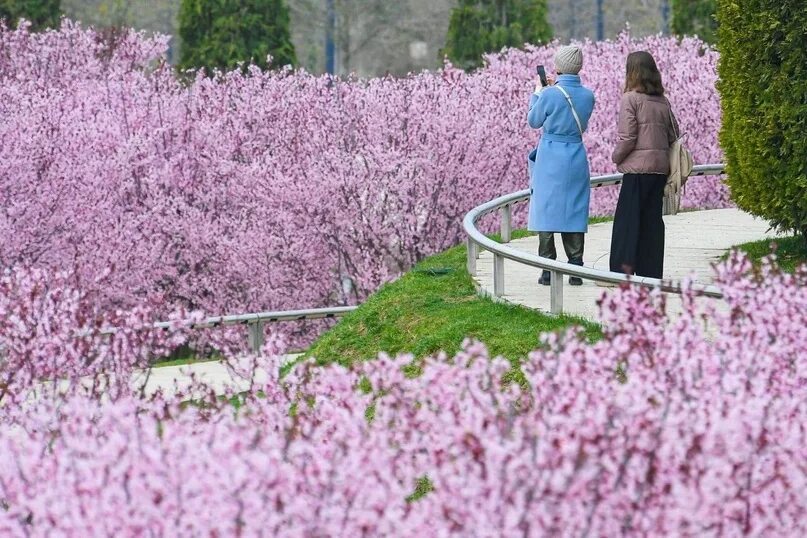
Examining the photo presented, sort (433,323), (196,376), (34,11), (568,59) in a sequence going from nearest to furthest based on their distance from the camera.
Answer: (568,59) < (433,323) < (196,376) < (34,11)

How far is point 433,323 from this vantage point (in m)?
10.9

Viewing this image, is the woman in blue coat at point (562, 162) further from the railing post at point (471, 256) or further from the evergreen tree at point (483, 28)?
the evergreen tree at point (483, 28)

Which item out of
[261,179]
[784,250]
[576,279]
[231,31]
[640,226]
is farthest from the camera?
[231,31]

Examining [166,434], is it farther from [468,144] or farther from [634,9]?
[634,9]

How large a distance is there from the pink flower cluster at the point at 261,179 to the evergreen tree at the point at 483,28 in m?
13.4

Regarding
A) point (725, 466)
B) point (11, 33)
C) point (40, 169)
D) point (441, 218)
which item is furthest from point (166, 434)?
point (11, 33)

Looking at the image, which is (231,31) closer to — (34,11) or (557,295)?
(34,11)

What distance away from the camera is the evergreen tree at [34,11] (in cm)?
3350

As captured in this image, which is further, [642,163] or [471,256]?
[471,256]

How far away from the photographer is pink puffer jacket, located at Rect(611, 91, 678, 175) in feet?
33.0

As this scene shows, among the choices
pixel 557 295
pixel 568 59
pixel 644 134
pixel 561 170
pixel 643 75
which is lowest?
pixel 557 295

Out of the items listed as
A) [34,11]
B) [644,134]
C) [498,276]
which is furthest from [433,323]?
[34,11]

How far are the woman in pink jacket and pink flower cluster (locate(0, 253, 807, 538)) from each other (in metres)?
4.64

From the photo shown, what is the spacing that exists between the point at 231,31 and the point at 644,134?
25.9 metres
